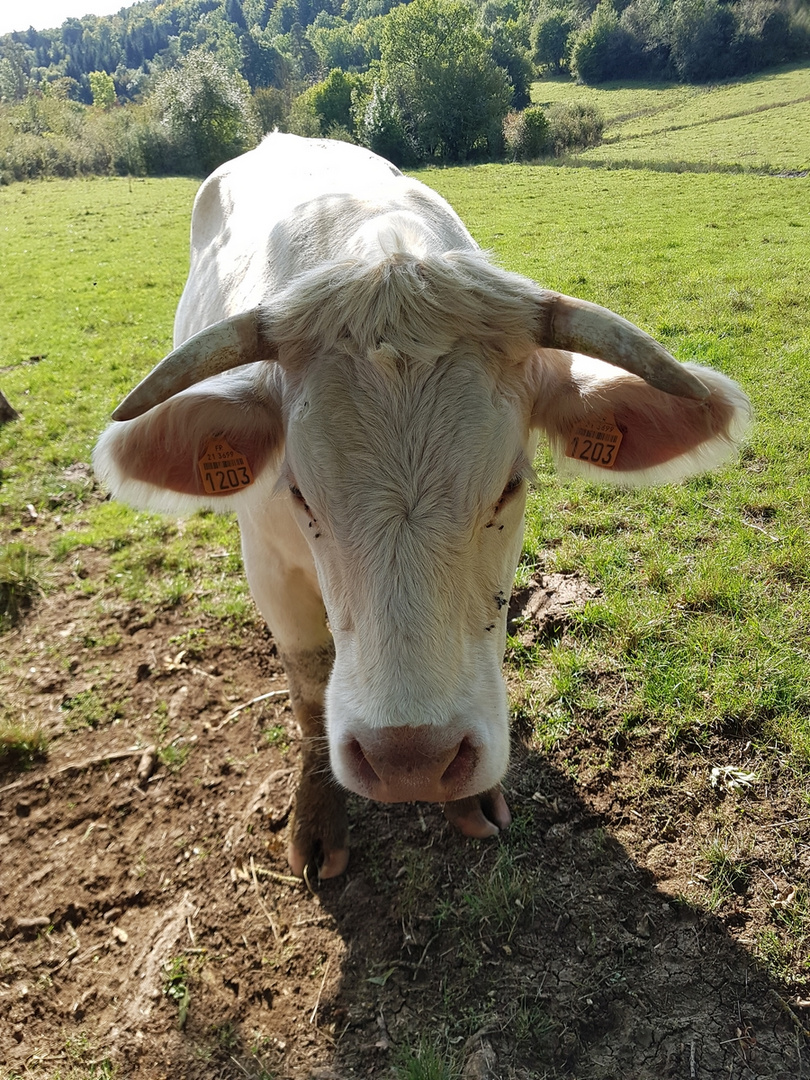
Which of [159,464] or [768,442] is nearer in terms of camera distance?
[159,464]

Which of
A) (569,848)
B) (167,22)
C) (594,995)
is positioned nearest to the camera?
(594,995)

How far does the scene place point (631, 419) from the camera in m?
2.14

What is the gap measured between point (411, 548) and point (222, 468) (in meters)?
0.91

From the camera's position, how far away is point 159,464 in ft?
7.61

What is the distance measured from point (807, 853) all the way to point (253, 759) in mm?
2617

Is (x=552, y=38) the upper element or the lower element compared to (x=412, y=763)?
upper

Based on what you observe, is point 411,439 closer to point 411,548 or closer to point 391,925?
point 411,548

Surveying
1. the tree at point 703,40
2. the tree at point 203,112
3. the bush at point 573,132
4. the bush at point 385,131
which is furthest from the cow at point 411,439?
Answer: the tree at point 703,40

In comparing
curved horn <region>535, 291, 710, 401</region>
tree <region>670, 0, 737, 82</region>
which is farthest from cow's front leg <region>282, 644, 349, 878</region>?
tree <region>670, 0, 737, 82</region>

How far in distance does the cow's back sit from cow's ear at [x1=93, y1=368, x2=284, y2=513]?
54 cm

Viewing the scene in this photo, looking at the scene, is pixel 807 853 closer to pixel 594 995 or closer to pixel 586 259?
pixel 594 995

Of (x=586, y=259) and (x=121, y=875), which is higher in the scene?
(x=586, y=259)

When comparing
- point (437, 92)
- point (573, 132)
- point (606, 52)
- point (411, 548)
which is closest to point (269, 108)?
point (437, 92)

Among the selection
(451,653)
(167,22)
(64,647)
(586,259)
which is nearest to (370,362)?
(451,653)
